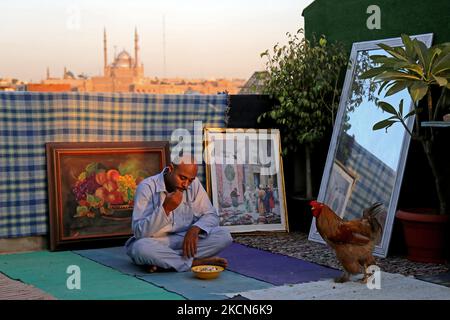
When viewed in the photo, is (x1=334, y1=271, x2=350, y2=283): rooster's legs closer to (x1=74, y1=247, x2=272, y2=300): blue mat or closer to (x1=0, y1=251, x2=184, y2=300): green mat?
(x1=74, y1=247, x2=272, y2=300): blue mat

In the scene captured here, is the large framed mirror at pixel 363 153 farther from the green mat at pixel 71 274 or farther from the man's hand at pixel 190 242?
the green mat at pixel 71 274

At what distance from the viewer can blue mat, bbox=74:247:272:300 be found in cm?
521

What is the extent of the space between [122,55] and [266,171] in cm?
5871

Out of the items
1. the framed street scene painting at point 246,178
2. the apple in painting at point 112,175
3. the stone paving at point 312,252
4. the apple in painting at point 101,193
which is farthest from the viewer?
the framed street scene painting at point 246,178

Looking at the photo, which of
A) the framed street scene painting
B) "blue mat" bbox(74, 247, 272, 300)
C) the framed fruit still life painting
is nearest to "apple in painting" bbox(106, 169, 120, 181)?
A: the framed fruit still life painting

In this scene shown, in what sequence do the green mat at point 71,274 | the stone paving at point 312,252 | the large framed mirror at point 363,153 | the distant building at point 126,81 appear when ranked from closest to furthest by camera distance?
the green mat at point 71,274
the stone paving at point 312,252
the large framed mirror at point 363,153
the distant building at point 126,81

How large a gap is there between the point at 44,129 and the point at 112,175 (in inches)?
33.9

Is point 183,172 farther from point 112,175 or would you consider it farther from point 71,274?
point 112,175

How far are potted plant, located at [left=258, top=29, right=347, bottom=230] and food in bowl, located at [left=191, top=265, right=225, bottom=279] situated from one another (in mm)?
2633

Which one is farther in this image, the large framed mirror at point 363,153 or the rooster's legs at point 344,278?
the large framed mirror at point 363,153

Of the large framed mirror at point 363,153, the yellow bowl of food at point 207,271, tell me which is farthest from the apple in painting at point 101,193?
the large framed mirror at point 363,153

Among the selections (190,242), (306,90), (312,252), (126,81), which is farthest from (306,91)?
(126,81)

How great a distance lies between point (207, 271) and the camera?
565cm

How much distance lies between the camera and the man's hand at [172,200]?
230 inches
